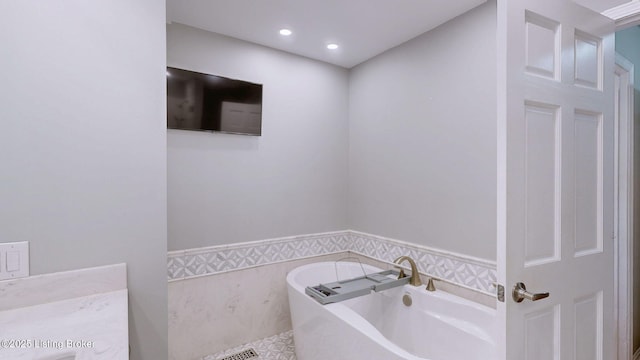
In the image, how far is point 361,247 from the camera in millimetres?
3029

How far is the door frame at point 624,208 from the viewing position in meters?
2.05

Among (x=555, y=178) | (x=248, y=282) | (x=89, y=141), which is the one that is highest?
(x=89, y=141)

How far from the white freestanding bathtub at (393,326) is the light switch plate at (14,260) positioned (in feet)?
4.82

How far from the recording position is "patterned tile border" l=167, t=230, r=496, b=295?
209cm

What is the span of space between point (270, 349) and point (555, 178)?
231 centimetres

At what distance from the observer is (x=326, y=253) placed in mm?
3029

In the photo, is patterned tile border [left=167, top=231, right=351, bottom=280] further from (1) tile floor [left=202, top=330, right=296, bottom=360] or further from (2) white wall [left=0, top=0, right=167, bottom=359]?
(2) white wall [left=0, top=0, right=167, bottom=359]

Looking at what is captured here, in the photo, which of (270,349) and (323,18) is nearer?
(323,18)

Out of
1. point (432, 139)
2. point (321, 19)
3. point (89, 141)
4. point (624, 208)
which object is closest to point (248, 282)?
point (89, 141)

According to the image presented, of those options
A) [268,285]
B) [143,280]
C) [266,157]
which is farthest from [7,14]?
[268,285]

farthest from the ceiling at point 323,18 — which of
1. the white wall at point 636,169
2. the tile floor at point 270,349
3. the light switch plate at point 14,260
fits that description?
the tile floor at point 270,349

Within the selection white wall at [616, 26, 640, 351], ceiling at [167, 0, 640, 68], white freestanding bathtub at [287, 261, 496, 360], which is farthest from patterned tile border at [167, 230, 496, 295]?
ceiling at [167, 0, 640, 68]

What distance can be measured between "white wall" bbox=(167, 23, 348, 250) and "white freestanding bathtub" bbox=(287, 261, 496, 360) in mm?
636

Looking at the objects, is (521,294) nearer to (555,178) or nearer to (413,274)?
(555,178)
